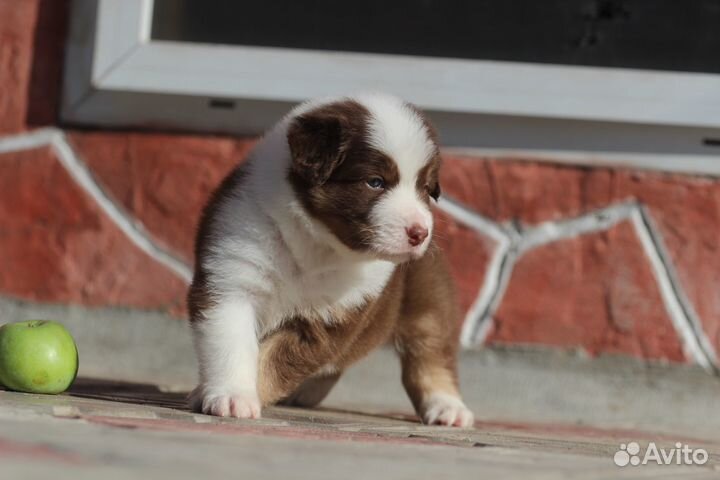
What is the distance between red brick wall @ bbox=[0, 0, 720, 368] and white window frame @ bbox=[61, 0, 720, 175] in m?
0.10

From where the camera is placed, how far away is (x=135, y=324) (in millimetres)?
4852

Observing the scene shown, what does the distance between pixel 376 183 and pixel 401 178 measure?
7 cm

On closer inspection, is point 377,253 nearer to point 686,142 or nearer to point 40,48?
point 686,142

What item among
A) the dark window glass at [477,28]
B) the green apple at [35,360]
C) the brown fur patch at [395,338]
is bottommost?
the green apple at [35,360]

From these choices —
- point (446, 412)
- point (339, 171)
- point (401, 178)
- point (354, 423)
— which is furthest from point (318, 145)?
point (446, 412)

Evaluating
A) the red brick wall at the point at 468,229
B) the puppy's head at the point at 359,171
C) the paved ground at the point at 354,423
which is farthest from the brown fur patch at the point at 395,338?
the red brick wall at the point at 468,229

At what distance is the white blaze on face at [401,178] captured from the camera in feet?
11.1

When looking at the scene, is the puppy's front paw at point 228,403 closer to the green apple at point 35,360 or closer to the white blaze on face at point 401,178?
the green apple at point 35,360

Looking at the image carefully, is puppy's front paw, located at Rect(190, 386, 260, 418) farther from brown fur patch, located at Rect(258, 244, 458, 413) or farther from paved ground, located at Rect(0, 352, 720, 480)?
brown fur patch, located at Rect(258, 244, 458, 413)

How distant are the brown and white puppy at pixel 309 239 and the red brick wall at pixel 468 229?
116cm

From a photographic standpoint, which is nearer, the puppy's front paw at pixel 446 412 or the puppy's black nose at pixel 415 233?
the puppy's black nose at pixel 415 233

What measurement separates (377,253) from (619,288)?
1.70 meters

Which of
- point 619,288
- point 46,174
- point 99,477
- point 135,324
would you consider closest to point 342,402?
point 135,324

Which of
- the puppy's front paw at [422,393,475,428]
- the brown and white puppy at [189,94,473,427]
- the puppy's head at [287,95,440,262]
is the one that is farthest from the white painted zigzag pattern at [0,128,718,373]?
the puppy's head at [287,95,440,262]
